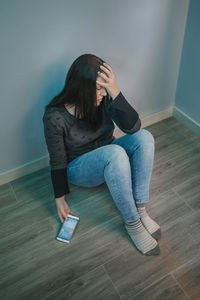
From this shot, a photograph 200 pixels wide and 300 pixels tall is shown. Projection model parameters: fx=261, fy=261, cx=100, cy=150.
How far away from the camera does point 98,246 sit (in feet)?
4.11

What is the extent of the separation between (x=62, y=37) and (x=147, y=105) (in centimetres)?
77

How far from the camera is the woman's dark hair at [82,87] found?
38.7 inches

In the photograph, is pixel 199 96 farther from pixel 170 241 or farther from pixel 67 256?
pixel 67 256

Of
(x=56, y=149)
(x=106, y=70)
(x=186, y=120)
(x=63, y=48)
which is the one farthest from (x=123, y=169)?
(x=186, y=120)

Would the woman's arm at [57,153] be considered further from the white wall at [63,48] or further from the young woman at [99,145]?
the white wall at [63,48]

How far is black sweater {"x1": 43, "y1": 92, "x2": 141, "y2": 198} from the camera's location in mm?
1119

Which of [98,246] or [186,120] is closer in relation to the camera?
[98,246]

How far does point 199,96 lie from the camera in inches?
63.7

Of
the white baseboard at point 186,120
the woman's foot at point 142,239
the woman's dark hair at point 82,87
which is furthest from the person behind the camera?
the white baseboard at point 186,120

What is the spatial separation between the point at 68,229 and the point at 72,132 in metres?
0.49

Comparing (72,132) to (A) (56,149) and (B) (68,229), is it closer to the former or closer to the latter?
(A) (56,149)

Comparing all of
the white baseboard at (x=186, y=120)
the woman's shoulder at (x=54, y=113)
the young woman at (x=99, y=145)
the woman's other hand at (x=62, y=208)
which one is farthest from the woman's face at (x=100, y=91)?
the white baseboard at (x=186, y=120)

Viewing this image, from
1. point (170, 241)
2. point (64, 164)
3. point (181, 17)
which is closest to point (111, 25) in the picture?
point (181, 17)

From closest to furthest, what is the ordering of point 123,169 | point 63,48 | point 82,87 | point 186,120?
1. point 82,87
2. point 123,169
3. point 63,48
4. point 186,120
